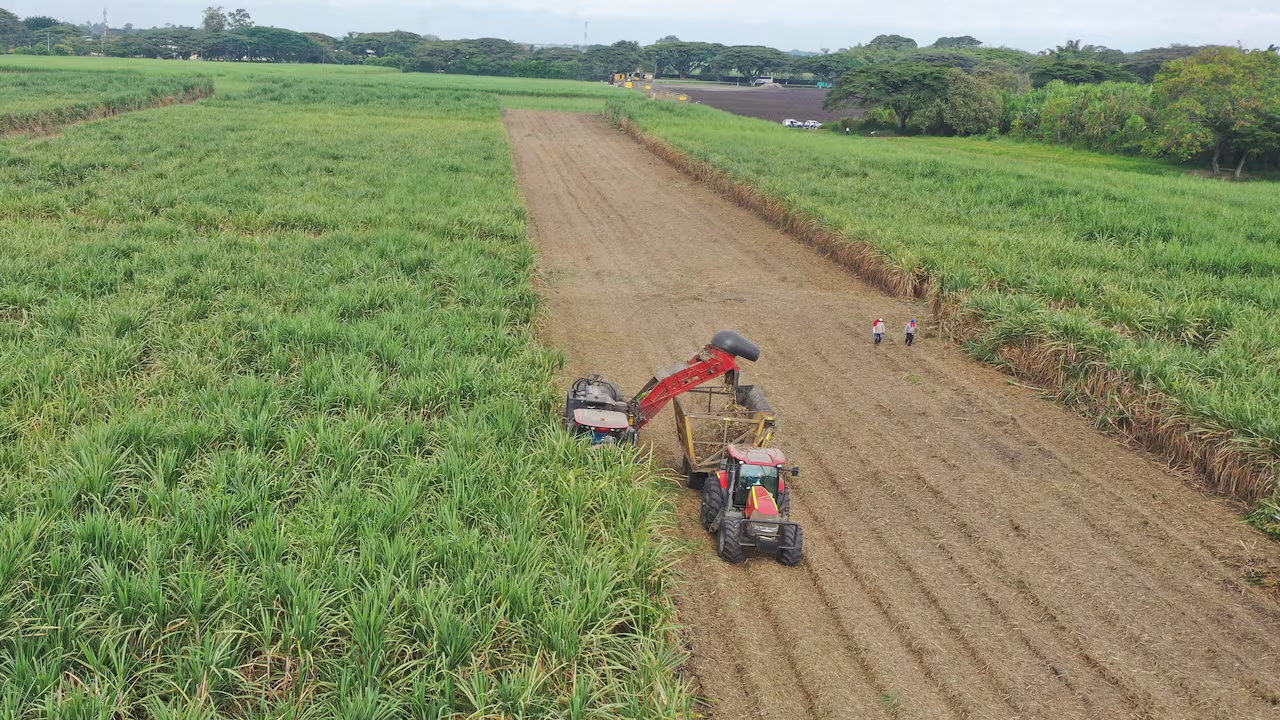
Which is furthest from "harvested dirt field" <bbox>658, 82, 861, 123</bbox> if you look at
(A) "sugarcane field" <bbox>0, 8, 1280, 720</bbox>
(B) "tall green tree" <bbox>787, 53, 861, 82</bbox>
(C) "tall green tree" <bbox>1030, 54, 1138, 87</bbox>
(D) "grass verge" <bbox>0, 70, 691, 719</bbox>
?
(D) "grass verge" <bbox>0, 70, 691, 719</bbox>

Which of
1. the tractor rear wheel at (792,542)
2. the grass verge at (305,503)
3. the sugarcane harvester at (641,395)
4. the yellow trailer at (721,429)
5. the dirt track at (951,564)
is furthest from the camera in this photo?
the yellow trailer at (721,429)

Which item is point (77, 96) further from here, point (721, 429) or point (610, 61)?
point (610, 61)

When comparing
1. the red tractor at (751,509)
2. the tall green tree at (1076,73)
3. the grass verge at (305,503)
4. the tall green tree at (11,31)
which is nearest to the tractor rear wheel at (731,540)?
the red tractor at (751,509)

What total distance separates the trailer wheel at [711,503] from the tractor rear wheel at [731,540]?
247 millimetres

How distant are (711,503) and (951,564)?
1.93 meters

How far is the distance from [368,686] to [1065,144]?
47.8m

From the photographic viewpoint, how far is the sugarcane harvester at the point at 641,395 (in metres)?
6.30

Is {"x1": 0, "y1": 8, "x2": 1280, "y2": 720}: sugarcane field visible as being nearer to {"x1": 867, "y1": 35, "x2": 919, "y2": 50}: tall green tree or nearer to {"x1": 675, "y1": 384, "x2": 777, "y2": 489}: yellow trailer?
{"x1": 675, "y1": 384, "x2": 777, "y2": 489}: yellow trailer

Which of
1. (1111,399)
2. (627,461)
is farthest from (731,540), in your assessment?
(1111,399)

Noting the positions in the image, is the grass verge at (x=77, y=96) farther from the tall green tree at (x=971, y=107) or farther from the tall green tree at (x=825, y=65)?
the tall green tree at (x=825, y=65)

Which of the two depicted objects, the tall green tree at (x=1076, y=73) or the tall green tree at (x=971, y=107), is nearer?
the tall green tree at (x=971, y=107)

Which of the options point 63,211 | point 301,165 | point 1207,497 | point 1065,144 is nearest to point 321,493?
point 1207,497

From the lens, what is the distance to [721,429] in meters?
7.30

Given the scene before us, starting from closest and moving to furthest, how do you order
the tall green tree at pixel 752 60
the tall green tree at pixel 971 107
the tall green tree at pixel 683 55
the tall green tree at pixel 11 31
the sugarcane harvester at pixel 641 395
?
the sugarcane harvester at pixel 641 395, the tall green tree at pixel 971 107, the tall green tree at pixel 11 31, the tall green tree at pixel 752 60, the tall green tree at pixel 683 55
